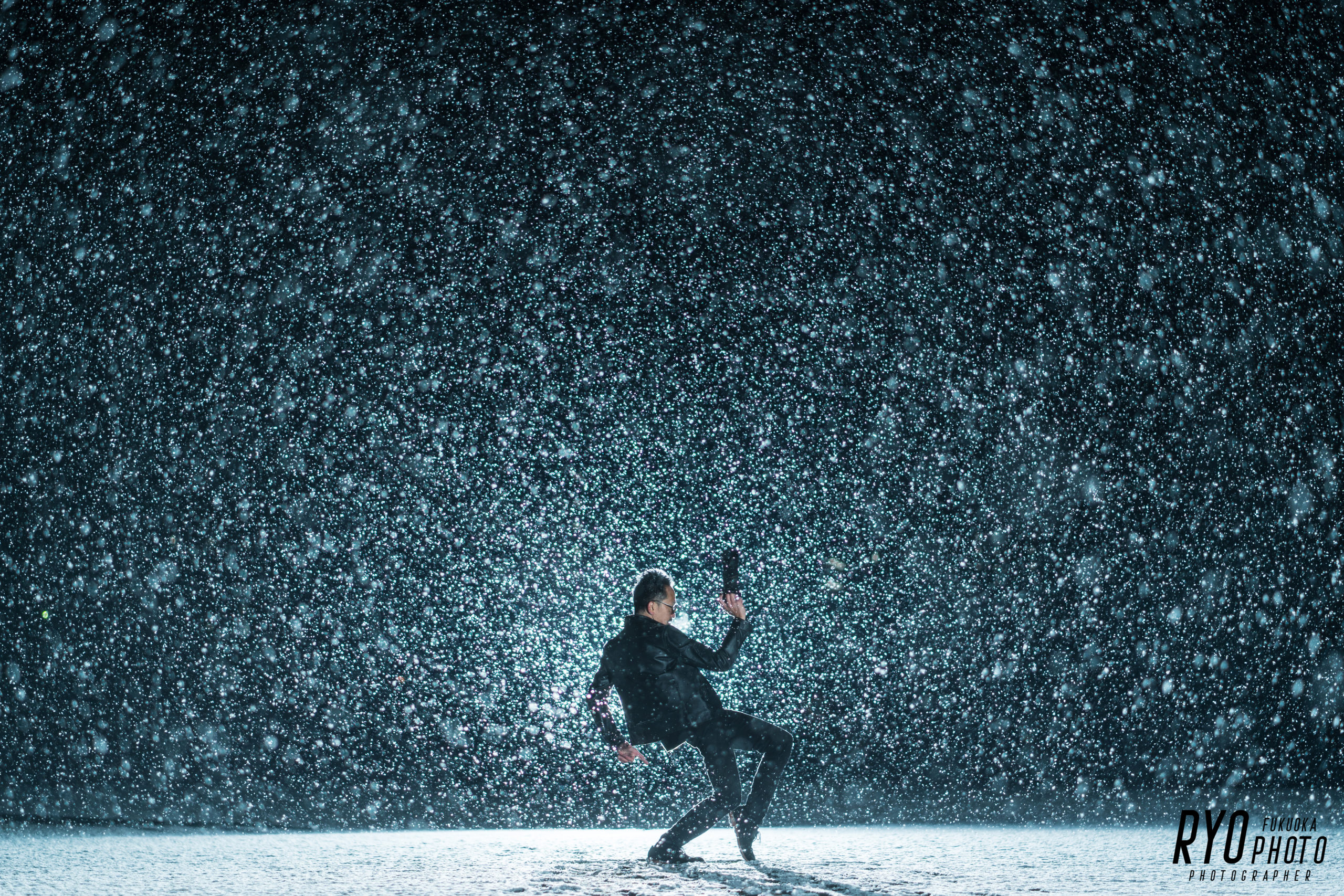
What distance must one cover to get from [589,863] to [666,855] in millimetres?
161

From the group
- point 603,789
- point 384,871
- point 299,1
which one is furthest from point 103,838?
point 299,1

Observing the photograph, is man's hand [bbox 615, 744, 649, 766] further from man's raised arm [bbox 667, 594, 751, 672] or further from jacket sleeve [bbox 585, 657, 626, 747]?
man's raised arm [bbox 667, 594, 751, 672]

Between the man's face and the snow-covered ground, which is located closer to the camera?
the snow-covered ground

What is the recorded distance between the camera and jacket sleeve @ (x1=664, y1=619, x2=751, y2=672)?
1524 millimetres

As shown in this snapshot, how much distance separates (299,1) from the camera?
2.20 m

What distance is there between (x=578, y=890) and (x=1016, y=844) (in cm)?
104

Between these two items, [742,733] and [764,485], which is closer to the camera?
[742,733]

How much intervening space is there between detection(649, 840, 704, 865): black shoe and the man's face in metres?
0.38

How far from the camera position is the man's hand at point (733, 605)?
1.53 meters

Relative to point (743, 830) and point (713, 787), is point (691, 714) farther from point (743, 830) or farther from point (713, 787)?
point (743, 830)

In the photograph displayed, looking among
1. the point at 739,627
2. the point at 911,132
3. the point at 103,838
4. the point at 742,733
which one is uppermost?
the point at 911,132

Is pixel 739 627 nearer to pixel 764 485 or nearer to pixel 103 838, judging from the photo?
pixel 764 485

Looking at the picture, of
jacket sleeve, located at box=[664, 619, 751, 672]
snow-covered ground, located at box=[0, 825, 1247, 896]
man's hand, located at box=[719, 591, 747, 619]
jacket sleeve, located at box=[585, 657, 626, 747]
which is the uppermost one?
man's hand, located at box=[719, 591, 747, 619]

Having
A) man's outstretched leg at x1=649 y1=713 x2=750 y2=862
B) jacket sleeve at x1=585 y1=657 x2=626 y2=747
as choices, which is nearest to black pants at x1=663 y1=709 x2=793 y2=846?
man's outstretched leg at x1=649 y1=713 x2=750 y2=862
